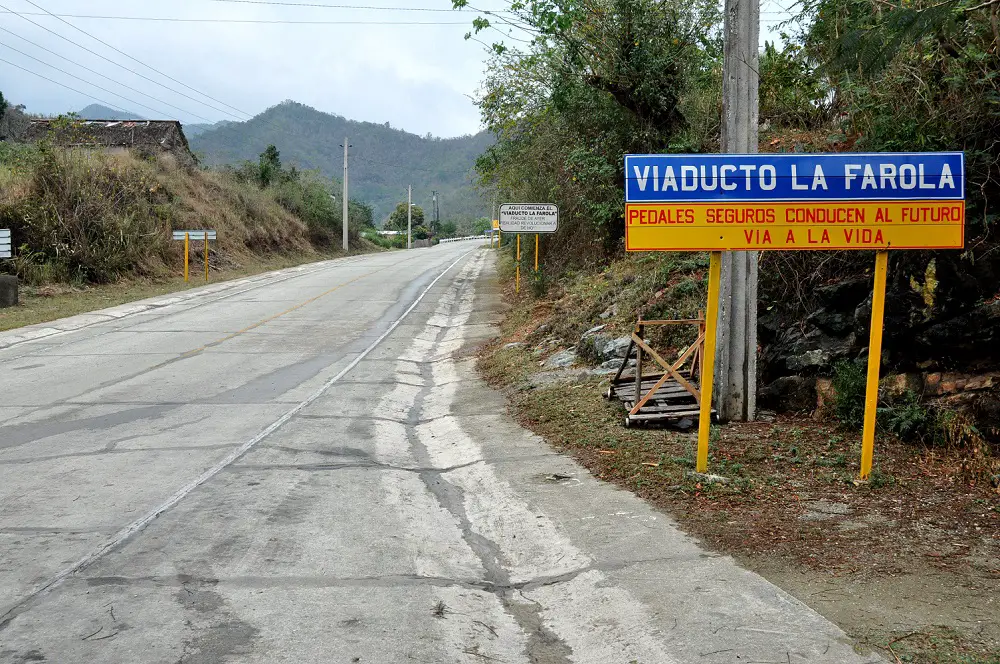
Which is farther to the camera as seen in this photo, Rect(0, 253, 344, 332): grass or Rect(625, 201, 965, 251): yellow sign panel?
Rect(0, 253, 344, 332): grass

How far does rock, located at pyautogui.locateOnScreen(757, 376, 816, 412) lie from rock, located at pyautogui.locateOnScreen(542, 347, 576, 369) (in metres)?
4.03

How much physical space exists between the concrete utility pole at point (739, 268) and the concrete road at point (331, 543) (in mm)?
2050

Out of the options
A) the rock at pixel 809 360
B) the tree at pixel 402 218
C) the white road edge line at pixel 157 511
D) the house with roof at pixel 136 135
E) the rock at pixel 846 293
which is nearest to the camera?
the white road edge line at pixel 157 511

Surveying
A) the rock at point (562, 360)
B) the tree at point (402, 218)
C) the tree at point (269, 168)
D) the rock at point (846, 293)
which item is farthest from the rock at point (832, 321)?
the tree at point (402, 218)

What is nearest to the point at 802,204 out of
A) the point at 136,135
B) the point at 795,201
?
the point at 795,201

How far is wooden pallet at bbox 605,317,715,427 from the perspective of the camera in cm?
860

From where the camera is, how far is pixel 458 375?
13.9 m

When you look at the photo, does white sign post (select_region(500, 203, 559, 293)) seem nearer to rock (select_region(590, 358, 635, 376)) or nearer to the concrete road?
the concrete road

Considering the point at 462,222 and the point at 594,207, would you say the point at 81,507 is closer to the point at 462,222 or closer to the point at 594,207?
the point at 594,207

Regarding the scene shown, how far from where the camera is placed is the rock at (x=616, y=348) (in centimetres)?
1182

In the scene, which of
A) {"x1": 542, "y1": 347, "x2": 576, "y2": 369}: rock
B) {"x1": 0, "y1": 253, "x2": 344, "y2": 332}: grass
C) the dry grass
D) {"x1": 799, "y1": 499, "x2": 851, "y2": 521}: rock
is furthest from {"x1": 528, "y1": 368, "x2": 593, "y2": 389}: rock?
the dry grass

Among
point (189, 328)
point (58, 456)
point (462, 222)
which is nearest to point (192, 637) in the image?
point (58, 456)

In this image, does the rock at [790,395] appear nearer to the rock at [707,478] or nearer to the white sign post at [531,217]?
the rock at [707,478]

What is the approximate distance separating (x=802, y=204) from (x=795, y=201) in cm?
6
